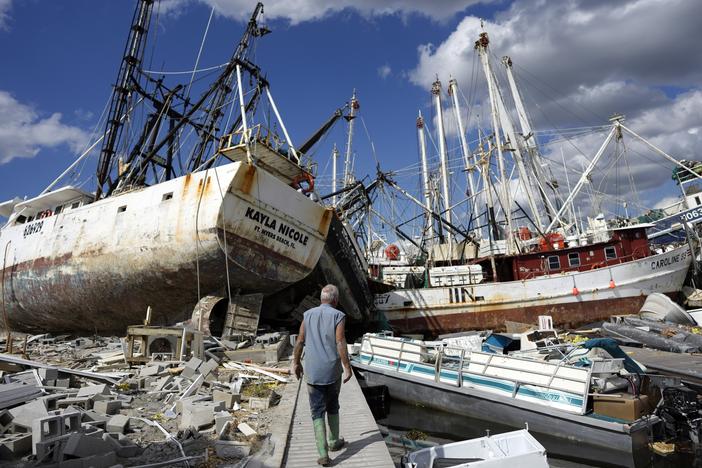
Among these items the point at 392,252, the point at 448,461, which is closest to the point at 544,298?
the point at 392,252

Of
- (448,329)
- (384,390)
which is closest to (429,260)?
(448,329)

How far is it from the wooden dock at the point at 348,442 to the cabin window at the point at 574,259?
18.1 metres

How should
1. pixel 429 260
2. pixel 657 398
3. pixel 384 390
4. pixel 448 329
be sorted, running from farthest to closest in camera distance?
pixel 429 260 < pixel 448 329 < pixel 384 390 < pixel 657 398

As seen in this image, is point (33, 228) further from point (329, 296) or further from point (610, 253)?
point (610, 253)

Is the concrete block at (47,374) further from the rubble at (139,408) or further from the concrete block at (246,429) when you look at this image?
the concrete block at (246,429)

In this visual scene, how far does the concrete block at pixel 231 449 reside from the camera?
4.48m

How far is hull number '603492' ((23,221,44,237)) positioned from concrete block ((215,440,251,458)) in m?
18.0

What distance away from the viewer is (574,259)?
70.2 feet

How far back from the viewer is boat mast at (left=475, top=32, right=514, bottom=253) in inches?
911

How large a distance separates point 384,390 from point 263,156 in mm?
8845

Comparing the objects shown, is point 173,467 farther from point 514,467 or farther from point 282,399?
point 514,467

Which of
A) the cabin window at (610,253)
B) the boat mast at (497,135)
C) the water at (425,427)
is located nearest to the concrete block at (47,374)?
the water at (425,427)

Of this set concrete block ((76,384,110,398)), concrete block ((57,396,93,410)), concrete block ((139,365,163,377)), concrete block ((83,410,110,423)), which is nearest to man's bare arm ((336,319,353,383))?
concrete block ((83,410,110,423))

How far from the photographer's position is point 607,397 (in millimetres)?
7023
